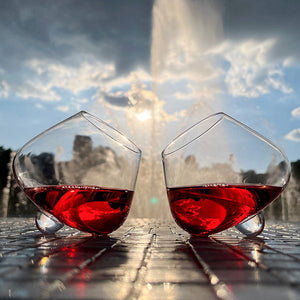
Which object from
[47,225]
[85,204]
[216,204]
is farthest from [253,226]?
[47,225]

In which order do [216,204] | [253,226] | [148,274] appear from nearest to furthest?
[148,274] → [216,204] → [253,226]

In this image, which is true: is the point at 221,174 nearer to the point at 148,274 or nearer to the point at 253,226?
the point at 253,226

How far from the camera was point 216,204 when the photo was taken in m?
0.91

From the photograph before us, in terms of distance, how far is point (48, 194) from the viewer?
37.0 inches

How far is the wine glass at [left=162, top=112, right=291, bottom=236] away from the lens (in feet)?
2.99

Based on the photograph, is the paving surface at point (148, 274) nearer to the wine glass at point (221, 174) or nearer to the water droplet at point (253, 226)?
the wine glass at point (221, 174)

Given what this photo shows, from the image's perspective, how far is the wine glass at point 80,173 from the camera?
3.02ft

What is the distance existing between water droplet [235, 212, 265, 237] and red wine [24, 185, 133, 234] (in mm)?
384

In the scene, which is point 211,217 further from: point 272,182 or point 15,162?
point 15,162

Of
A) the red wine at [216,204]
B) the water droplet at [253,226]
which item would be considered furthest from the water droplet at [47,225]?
the water droplet at [253,226]

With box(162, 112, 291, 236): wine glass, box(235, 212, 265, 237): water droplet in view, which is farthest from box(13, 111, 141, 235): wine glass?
box(235, 212, 265, 237): water droplet

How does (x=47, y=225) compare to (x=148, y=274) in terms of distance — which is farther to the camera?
(x=47, y=225)

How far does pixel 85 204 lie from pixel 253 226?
1.75 ft

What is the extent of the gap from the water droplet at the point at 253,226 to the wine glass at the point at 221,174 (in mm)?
66
